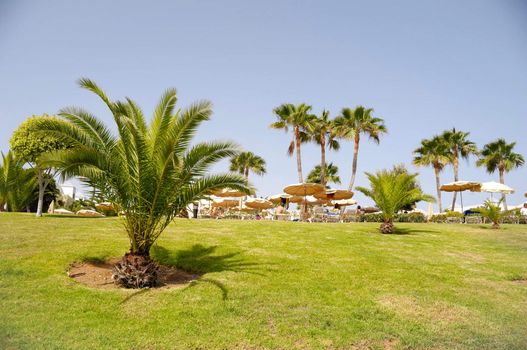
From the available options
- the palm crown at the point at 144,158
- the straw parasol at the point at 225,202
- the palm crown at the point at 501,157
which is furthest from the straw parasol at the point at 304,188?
the palm crown at the point at 501,157

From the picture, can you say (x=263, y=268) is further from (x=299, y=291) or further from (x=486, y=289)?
(x=486, y=289)

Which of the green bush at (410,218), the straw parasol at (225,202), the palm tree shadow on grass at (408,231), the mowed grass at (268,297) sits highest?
the straw parasol at (225,202)

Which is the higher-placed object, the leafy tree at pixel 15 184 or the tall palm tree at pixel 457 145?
the tall palm tree at pixel 457 145

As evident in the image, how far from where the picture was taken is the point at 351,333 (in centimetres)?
645

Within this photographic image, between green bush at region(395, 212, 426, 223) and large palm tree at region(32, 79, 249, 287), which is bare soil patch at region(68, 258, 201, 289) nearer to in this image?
large palm tree at region(32, 79, 249, 287)

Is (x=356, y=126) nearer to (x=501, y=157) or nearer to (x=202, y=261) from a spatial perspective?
(x=501, y=157)

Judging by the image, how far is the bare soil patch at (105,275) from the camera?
864 centimetres

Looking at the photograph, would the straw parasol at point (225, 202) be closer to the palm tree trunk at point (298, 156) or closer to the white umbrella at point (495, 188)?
the palm tree trunk at point (298, 156)

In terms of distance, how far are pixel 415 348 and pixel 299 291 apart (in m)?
2.92

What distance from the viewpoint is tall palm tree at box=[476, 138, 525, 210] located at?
40719mm

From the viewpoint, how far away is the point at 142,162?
879cm

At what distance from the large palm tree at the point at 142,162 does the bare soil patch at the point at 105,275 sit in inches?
14.8

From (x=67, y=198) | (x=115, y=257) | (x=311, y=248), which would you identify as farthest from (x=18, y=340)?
(x=67, y=198)

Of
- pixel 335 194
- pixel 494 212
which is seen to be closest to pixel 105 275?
pixel 494 212
